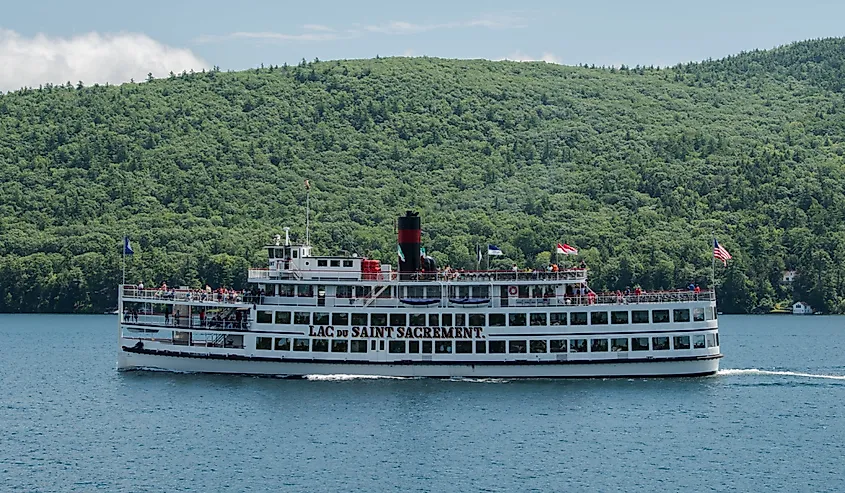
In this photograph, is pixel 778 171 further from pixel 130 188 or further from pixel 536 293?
A: pixel 536 293

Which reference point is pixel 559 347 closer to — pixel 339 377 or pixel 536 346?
pixel 536 346

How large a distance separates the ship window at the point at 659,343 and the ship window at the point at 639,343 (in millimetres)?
329

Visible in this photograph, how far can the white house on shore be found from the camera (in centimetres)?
14612

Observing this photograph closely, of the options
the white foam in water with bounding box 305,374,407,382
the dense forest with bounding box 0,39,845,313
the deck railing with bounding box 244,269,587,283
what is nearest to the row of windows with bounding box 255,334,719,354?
the white foam in water with bounding box 305,374,407,382

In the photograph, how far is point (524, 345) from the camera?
67.1m

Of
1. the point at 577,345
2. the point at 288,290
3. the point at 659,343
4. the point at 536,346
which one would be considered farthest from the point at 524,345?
the point at 288,290

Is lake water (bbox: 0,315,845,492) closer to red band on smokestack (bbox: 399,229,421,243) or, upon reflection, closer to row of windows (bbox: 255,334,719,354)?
row of windows (bbox: 255,334,719,354)

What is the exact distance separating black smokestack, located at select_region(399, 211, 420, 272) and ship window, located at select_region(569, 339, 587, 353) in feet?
28.3

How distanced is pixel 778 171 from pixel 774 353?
306ft

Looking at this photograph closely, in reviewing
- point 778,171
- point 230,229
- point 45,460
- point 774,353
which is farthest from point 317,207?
point 45,460

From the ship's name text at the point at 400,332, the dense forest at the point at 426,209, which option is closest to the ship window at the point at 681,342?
the ship's name text at the point at 400,332

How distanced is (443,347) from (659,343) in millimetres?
10178

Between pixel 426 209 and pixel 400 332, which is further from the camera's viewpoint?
pixel 426 209

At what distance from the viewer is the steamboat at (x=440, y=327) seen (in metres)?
66.8
